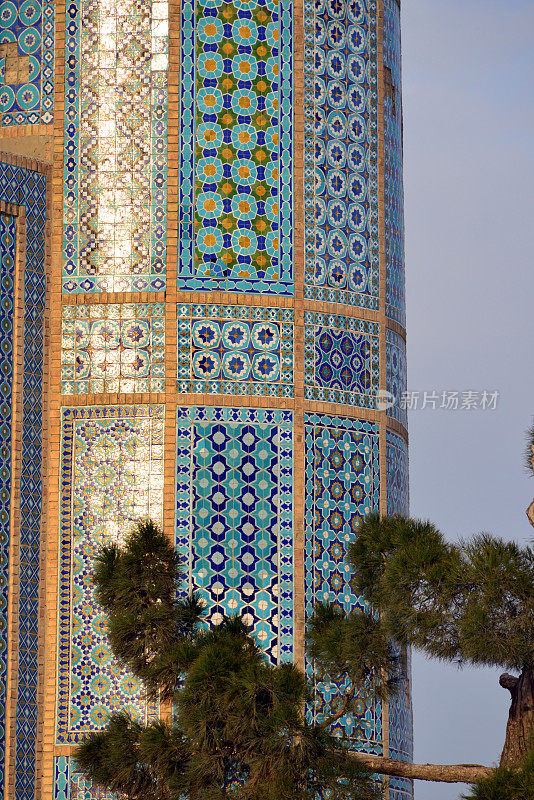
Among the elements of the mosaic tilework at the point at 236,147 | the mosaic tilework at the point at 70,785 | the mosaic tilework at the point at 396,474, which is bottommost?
the mosaic tilework at the point at 70,785

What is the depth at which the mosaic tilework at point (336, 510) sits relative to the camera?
36.0ft

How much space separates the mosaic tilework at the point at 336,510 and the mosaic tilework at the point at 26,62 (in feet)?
9.18

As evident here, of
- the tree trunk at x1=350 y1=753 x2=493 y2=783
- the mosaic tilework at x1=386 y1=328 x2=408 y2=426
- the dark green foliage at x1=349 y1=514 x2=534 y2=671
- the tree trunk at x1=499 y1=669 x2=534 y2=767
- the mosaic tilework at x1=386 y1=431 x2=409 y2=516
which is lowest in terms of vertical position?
the tree trunk at x1=350 y1=753 x2=493 y2=783

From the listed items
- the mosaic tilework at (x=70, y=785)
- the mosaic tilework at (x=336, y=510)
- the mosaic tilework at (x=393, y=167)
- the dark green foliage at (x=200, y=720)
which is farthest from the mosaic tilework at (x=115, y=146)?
the mosaic tilework at (x=70, y=785)

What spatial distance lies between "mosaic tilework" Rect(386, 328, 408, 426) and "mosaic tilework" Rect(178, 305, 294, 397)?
36.3 inches

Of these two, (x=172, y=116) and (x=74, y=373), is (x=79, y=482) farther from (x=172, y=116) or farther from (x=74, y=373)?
(x=172, y=116)

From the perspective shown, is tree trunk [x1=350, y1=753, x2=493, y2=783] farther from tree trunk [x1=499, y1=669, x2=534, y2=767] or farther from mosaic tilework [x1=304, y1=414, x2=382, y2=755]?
mosaic tilework [x1=304, y1=414, x2=382, y2=755]

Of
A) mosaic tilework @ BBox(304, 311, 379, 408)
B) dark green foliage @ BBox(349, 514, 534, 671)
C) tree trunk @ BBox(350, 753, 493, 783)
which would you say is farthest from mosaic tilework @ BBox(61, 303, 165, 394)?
tree trunk @ BBox(350, 753, 493, 783)

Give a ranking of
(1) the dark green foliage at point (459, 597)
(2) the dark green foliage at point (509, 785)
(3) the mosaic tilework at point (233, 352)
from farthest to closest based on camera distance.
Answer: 1. (3) the mosaic tilework at point (233, 352)
2. (1) the dark green foliage at point (459, 597)
3. (2) the dark green foliage at point (509, 785)

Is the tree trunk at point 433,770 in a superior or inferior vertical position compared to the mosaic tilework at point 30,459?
inferior

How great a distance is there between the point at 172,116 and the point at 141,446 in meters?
2.19

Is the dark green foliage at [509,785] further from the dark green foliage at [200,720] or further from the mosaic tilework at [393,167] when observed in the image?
the mosaic tilework at [393,167]

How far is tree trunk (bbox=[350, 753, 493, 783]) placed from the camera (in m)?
8.74

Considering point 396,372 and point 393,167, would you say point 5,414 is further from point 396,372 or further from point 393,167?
point 393,167
